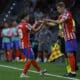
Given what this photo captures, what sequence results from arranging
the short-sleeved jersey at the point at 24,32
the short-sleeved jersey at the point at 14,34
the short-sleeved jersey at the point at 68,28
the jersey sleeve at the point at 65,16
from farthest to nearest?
the short-sleeved jersey at the point at 14,34, the short-sleeved jersey at the point at 24,32, the short-sleeved jersey at the point at 68,28, the jersey sleeve at the point at 65,16

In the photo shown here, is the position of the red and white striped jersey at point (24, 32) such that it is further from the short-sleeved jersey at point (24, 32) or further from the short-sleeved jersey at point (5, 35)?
the short-sleeved jersey at point (5, 35)

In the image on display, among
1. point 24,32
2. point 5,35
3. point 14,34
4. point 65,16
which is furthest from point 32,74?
point 5,35

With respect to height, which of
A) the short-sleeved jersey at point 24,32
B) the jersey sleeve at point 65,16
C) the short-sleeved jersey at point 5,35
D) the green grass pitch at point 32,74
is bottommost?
the green grass pitch at point 32,74

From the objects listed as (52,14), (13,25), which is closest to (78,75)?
(13,25)

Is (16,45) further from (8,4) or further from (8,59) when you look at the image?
(8,4)

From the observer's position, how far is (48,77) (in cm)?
1523

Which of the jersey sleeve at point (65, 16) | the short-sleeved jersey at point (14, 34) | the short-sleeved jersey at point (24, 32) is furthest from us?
the short-sleeved jersey at point (14, 34)

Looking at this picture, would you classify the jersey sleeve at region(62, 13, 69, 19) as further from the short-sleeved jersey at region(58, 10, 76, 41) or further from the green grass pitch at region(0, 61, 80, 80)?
the green grass pitch at region(0, 61, 80, 80)

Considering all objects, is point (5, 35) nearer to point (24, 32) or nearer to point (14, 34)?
point (14, 34)

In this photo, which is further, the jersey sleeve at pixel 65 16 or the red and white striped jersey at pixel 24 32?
the red and white striped jersey at pixel 24 32

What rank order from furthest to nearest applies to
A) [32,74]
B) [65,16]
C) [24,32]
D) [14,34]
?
[14,34] < [32,74] < [24,32] < [65,16]

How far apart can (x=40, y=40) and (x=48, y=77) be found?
7.38 meters

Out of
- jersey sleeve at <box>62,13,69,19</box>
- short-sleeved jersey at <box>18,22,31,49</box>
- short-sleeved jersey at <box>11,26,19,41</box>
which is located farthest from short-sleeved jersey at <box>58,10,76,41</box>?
short-sleeved jersey at <box>11,26,19,41</box>

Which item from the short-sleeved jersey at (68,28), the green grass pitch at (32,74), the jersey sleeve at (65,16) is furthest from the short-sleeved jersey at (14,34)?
the jersey sleeve at (65,16)
